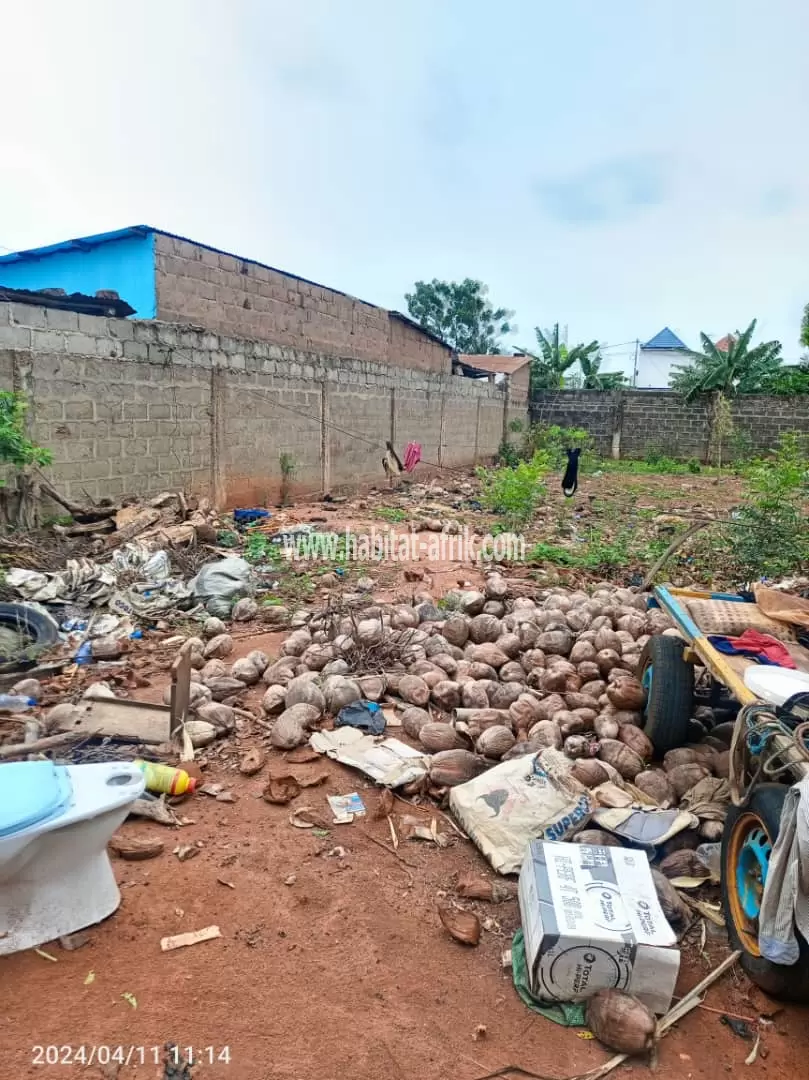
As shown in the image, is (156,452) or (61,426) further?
(156,452)

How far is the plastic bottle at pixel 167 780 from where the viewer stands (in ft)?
9.73

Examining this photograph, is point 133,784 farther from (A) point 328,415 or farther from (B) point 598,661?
(A) point 328,415

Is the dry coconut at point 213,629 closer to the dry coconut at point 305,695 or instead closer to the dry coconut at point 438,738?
the dry coconut at point 305,695

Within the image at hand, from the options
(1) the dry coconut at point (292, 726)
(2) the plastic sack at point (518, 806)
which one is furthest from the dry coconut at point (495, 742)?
(1) the dry coconut at point (292, 726)

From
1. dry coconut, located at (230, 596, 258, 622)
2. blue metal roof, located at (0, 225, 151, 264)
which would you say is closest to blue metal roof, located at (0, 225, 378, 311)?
blue metal roof, located at (0, 225, 151, 264)

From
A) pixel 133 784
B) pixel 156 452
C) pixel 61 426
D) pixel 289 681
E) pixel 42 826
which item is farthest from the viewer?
pixel 156 452

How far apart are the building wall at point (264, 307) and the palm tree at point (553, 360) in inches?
330

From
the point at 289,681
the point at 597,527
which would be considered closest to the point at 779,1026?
the point at 289,681

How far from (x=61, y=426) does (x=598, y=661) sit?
5.59 m

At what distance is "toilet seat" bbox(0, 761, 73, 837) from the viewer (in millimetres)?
1881

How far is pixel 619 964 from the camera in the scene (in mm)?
2004

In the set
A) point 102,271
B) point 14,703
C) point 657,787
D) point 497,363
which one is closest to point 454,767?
point 657,787

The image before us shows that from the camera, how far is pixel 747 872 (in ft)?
7.68

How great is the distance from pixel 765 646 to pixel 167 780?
2770 millimetres
